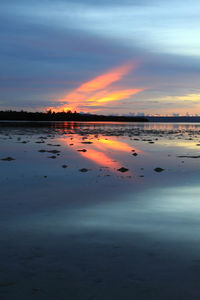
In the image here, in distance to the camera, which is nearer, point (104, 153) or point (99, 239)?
point (99, 239)

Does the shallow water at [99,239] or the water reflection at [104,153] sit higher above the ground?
the shallow water at [99,239]

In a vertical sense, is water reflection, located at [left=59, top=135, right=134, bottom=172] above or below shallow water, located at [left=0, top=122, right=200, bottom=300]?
below

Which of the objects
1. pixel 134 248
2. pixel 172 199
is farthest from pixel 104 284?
pixel 172 199

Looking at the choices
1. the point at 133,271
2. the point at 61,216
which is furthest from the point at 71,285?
the point at 61,216

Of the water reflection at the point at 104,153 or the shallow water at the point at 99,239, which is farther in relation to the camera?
the water reflection at the point at 104,153

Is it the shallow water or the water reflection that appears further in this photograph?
the water reflection

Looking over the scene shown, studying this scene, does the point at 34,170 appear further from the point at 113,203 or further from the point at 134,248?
the point at 134,248

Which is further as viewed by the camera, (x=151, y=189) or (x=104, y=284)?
(x=151, y=189)

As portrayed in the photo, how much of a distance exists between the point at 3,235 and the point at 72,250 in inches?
49.3

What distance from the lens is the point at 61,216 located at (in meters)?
6.69

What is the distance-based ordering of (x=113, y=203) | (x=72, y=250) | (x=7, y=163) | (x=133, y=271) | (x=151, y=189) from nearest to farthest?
(x=133, y=271) < (x=72, y=250) < (x=113, y=203) < (x=151, y=189) < (x=7, y=163)

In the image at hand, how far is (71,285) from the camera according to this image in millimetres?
3967

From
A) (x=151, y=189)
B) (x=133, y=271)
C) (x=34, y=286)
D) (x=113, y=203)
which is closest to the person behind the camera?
(x=34, y=286)

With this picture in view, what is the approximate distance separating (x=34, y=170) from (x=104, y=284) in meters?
8.91
